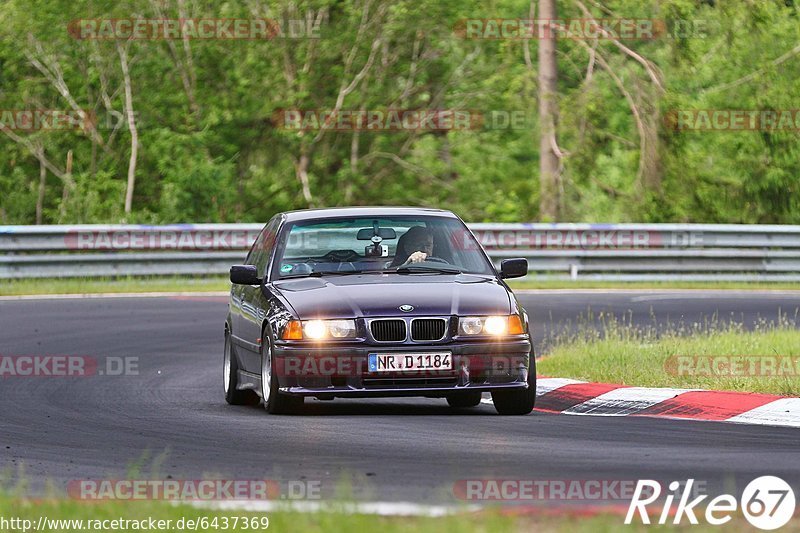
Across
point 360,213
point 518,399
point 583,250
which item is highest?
point 360,213

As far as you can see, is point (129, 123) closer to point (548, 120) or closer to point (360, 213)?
point (548, 120)

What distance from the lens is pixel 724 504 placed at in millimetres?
6957

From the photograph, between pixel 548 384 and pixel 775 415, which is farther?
pixel 548 384

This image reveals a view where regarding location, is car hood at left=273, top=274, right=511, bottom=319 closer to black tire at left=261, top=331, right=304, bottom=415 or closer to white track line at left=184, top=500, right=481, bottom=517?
black tire at left=261, top=331, right=304, bottom=415

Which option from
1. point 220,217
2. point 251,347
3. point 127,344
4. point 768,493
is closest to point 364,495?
point 768,493

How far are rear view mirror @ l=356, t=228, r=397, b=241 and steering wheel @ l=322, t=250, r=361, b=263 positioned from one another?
152 mm

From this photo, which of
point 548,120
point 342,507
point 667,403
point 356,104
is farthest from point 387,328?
point 356,104

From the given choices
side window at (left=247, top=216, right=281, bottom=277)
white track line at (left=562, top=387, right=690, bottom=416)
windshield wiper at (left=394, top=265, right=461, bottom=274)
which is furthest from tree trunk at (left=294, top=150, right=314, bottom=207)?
white track line at (left=562, top=387, right=690, bottom=416)

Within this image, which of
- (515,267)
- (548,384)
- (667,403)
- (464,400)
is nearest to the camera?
(667,403)

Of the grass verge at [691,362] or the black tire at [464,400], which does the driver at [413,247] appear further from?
the grass verge at [691,362]

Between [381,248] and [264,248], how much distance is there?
49.6 inches

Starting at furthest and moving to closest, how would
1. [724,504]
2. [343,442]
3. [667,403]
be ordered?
[667,403] < [343,442] < [724,504]

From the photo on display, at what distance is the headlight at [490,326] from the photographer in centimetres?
1122

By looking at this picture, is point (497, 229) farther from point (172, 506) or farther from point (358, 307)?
point (172, 506)
